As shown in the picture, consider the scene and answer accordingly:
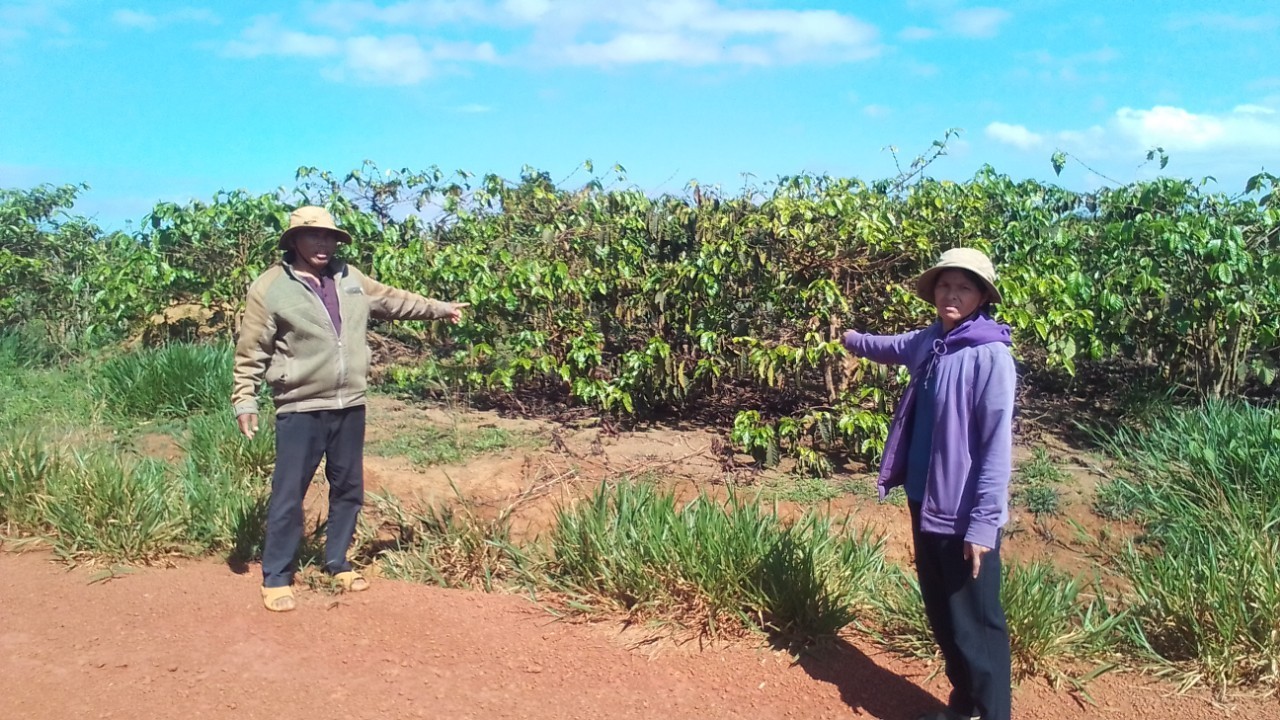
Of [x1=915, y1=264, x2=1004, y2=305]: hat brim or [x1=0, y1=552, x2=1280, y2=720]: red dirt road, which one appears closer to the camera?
[x1=915, y1=264, x2=1004, y2=305]: hat brim

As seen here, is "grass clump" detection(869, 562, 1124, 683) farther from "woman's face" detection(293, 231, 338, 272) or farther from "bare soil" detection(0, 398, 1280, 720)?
"woman's face" detection(293, 231, 338, 272)

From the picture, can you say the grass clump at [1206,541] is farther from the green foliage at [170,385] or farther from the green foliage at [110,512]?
the green foliage at [170,385]

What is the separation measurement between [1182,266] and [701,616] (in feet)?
12.5

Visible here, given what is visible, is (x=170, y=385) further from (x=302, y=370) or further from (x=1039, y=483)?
(x=1039, y=483)

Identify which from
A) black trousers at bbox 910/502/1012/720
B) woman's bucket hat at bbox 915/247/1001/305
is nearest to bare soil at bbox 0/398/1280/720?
black trousers at bbox 910/502/1012/720

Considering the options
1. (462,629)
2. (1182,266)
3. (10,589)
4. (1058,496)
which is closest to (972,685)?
(462,629)

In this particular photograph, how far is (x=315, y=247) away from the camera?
13.9 ft

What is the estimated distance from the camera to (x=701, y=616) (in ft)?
13.4

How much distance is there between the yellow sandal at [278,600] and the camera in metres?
4.30

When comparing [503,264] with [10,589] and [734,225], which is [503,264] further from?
[10,589]

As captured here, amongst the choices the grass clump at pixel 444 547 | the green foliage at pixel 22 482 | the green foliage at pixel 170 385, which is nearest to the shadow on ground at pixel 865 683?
the grass clump at pixel 444 547

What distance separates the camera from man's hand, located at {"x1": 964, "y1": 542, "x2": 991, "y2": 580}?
292 centimetres

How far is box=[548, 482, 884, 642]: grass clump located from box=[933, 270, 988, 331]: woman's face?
1367 millimetres

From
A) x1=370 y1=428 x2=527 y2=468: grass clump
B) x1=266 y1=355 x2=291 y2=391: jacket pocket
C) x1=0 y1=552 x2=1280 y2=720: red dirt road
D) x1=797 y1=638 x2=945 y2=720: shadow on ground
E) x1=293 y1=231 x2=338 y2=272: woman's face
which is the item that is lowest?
x1=0 y1=552 x2=1280 y2=720: red dirt road
